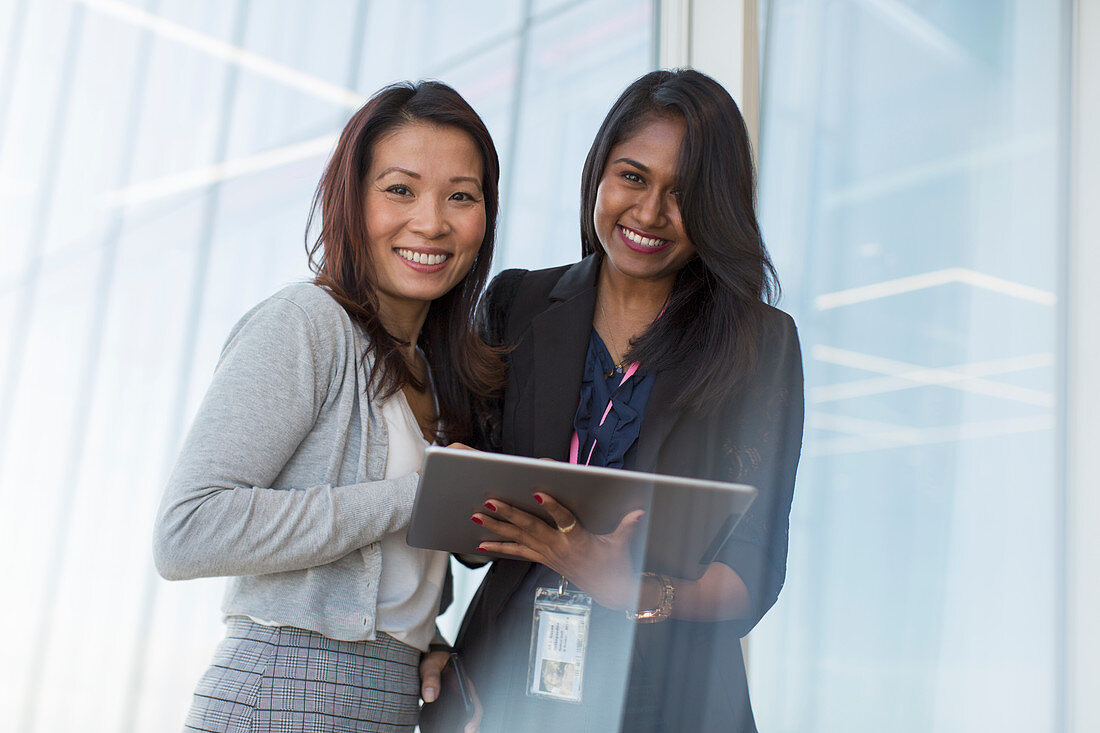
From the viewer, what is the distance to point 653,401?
1394mm

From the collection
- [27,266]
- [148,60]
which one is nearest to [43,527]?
Result: [27,266]

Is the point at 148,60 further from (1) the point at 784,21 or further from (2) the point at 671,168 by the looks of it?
(1) the point at 784,21

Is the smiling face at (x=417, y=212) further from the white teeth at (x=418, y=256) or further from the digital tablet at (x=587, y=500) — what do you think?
the digital tablet at (x=587, y=500)

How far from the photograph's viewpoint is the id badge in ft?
4.10

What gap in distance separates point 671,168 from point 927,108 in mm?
1242

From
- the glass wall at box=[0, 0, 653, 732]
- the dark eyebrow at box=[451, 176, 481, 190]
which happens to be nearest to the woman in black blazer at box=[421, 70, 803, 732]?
the dark eyebrow at box=[451, 176, 481, 190]

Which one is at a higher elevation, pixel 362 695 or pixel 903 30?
pixel 903 30

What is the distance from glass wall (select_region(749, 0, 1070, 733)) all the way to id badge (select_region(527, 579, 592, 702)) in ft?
4.11

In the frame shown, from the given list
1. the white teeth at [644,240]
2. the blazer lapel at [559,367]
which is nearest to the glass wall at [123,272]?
the blazer lapel at [559,367]

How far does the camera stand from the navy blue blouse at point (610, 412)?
4.56ft

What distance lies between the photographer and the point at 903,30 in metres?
2.44

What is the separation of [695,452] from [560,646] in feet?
1.18

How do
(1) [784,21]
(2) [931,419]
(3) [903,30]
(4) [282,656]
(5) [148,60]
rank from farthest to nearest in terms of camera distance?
(1) [784,21]
(3) [903,30]
(2) [931,419]
(5) [148,60]
(4) [282,656]

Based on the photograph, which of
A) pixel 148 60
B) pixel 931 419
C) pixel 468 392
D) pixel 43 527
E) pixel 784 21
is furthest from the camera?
pixel 784 21
